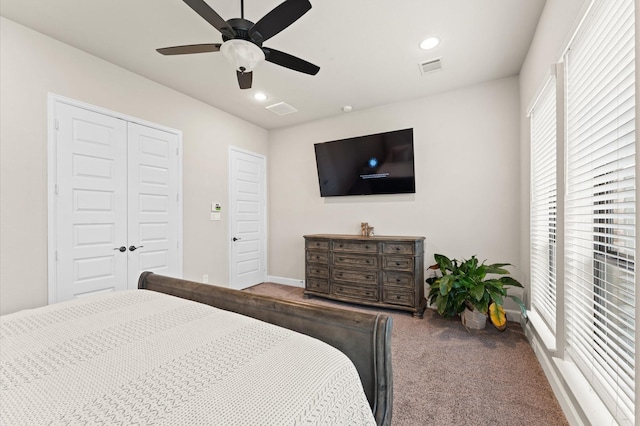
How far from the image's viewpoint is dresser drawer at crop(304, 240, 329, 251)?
3.82m

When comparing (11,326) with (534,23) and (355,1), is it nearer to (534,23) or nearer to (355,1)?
(355,1)

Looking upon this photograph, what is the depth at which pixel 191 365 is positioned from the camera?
0.95 metres

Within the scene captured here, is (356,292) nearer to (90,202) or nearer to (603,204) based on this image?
(603,204)

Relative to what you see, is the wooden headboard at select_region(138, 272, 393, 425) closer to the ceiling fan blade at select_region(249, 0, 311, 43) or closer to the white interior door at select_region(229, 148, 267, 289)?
the ceiling fan blade at select_region(249, 0, 311, 43)

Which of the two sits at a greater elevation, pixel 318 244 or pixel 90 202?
pixel 90 202

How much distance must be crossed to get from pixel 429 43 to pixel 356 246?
2.36 metres

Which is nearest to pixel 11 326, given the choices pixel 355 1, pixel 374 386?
pixel 374 386

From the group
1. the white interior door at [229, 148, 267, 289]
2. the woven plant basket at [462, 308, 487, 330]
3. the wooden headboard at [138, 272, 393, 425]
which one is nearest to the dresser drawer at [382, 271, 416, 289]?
the woven plant basket at [462, 308, 487, 330]

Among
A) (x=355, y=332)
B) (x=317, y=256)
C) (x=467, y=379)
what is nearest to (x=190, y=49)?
(x=355, y=332)

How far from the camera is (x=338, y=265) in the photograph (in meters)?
3.71

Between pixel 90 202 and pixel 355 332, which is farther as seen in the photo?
pixel 90 202

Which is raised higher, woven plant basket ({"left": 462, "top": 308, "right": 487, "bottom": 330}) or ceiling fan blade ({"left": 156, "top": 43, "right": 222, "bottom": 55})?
ceiling fan blade ({"left": 156, "top": 43, "right": 222, "bottom": 55})

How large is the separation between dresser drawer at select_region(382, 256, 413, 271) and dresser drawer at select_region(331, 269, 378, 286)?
0.62ft

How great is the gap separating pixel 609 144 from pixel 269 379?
1752mm
